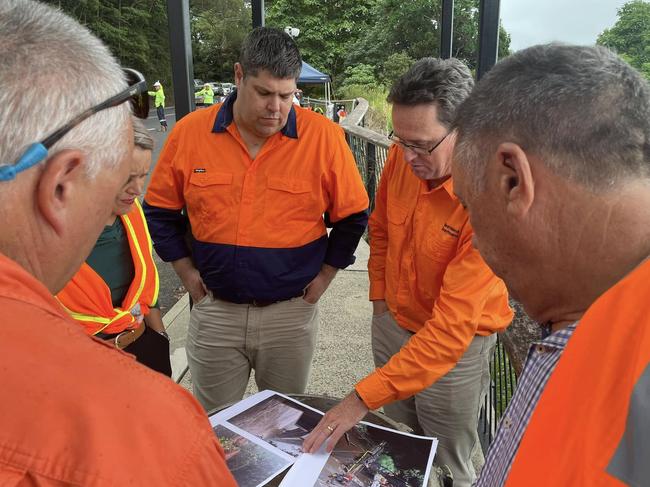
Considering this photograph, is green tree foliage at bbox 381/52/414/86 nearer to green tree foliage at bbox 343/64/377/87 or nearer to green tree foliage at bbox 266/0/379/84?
green tree foliage at bbox 343/64/377/87

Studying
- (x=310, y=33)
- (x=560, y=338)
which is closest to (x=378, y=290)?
(x=560, y=338)

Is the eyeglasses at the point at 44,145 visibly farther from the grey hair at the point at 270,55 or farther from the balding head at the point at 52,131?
the grey hair at the point at 270,55

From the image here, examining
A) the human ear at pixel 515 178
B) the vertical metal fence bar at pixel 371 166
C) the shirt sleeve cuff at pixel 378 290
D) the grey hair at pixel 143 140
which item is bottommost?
the vertical metal fence bar at pixel 371 166

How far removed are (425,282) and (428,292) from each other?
0.04 metres

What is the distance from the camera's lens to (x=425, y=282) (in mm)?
2020

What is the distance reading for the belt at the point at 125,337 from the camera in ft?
6.93

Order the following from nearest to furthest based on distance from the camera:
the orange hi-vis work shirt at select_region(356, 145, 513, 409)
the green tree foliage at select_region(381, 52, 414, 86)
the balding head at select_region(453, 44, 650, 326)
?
the balding head at select_region(453, 44, 650, 326) → the orange hi-vis work shirt at select_region(356, 145, 513, 409) → the green tree foliage at select_region(381, 52, 414, 86)

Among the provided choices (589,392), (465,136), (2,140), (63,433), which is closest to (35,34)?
(2,140)

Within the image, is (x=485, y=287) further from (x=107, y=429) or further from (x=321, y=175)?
(x=107, y=429)

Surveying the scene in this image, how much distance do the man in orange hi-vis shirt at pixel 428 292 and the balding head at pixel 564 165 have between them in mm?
675

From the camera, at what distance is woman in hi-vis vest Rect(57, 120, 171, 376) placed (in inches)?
81.1

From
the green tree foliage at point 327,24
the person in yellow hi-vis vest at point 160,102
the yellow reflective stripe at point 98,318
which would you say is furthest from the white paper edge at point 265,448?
the green tree foliage at point 327,24

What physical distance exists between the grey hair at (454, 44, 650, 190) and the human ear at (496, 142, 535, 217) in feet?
0.06

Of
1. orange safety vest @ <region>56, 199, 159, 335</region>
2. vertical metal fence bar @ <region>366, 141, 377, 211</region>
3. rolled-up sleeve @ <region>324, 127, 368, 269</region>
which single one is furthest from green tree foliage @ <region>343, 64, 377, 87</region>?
orange safety vest @ <region>56, 199, 159, 335</region>
